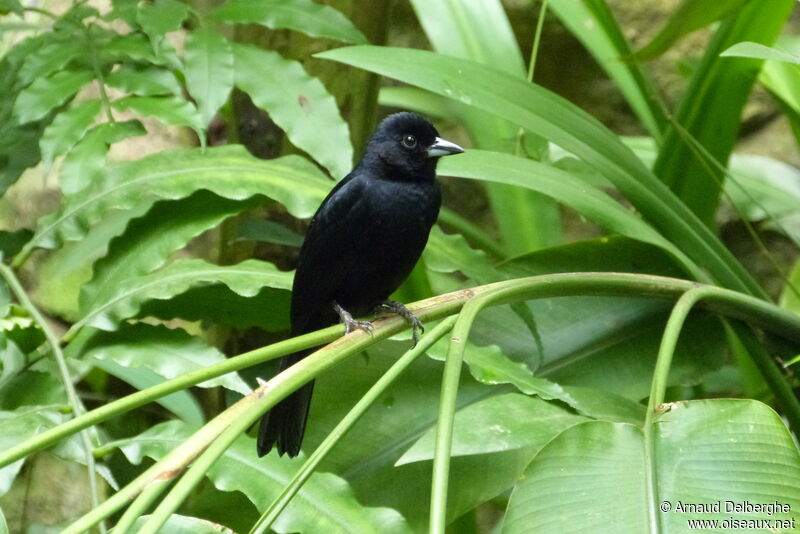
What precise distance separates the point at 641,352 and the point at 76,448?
108 cm

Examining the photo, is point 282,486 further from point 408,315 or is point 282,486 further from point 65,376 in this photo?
point 65,376

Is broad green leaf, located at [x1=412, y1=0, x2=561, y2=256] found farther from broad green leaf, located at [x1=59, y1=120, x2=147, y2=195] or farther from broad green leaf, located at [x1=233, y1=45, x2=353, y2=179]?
broad green leaf, located at [x1=59, y1=120, x2=147, y2=195]

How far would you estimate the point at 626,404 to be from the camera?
150 cm

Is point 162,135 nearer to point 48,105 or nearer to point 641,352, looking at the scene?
point 48,105

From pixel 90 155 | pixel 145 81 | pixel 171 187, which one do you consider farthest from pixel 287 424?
pixel 145 81

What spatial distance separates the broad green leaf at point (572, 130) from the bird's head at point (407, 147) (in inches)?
5.7

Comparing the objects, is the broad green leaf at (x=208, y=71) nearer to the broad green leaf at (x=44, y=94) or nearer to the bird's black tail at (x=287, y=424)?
the broad green leaf at (x=44, y=94)

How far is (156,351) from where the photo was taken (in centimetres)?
143

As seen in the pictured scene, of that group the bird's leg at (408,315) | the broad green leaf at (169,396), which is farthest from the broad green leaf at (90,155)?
the bird's leg at (408,315)

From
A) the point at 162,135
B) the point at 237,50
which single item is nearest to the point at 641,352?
the point at 237,50

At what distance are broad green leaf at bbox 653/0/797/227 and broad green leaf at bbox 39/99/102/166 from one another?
1.23 m

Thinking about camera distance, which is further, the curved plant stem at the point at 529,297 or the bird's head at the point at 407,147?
the bird's head at the point at 407,147

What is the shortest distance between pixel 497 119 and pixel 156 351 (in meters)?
1.16

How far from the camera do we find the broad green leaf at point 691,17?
1726 millimetres
